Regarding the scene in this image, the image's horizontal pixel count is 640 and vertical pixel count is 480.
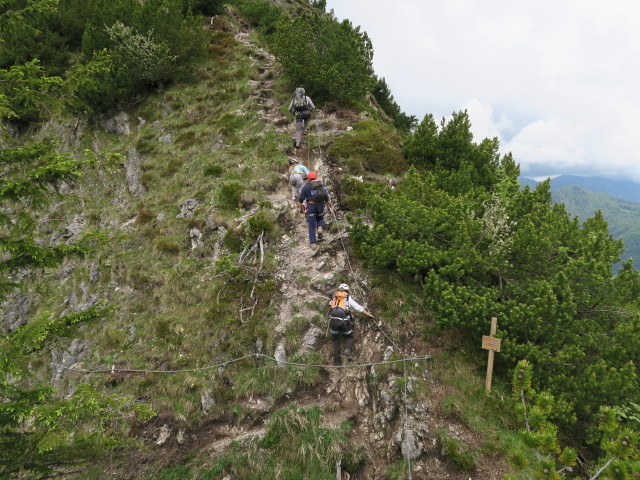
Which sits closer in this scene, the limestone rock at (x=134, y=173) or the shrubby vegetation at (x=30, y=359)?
the shrubby vegetation at (x=30, y=359)

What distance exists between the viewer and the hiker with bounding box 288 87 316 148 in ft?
49.5

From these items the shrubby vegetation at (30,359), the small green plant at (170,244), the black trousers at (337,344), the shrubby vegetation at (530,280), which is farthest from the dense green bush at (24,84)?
the black trousers at (337,344)

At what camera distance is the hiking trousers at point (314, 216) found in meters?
10.7

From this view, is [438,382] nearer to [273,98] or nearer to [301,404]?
[301,404]

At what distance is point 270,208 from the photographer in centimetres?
1259

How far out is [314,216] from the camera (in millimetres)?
10859

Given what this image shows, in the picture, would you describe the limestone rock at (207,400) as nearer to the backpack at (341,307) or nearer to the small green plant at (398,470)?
the backpack at (341,307)

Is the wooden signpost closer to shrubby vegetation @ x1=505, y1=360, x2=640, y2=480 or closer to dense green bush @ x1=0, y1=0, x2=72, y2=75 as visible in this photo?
shrubby vegetation @ x1=505, y1=360, x2=640, y2=480

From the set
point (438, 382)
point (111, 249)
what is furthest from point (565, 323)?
point (111, 249)

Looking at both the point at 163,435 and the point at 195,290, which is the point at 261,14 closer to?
the point at 195,290

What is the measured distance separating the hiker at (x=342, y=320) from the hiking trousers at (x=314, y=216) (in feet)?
10.0

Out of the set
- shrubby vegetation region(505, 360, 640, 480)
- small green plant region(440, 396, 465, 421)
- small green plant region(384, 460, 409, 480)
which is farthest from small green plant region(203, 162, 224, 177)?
shrubby vegetation region(505, 360, 640, 480)

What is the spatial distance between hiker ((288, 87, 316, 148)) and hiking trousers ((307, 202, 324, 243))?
598cm

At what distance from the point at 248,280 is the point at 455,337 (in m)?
6.50
